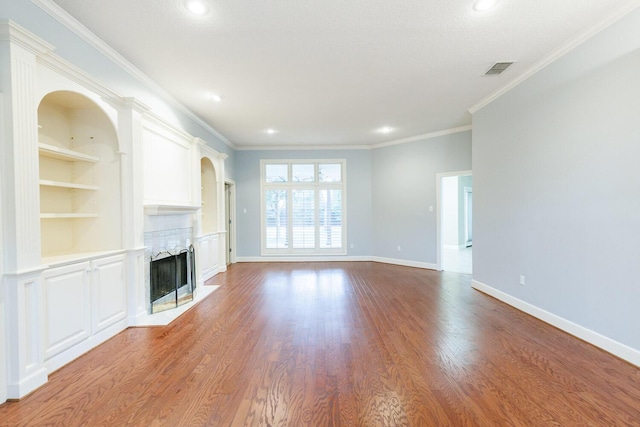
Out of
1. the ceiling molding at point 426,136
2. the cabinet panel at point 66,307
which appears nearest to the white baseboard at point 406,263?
the ceiling molding at point 426,136

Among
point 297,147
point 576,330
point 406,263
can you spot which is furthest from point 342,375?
point 297,147

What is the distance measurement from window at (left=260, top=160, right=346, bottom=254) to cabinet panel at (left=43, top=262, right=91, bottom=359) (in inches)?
189

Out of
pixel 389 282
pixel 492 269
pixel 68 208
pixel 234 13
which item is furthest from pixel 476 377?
pixel 68 208

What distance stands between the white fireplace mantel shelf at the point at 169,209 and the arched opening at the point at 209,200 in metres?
1.13

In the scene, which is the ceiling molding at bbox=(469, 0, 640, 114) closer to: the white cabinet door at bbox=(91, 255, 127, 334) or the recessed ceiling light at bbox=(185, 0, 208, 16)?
the recessed ceiling light at bbox=(185, 0, 208, 16)

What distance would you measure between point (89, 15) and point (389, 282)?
5174 mm

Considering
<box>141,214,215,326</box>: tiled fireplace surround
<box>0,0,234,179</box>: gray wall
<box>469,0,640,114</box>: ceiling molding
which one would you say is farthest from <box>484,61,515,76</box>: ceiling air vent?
<box>141,214,215,326</box>: tiled fireplace surround

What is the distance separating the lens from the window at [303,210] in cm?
733

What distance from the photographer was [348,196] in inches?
289

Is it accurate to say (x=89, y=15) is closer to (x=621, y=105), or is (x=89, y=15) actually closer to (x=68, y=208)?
(x=68, y=208)

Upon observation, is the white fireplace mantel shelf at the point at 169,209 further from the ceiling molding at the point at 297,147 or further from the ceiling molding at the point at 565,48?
the ceiling molding at the point at 565,48

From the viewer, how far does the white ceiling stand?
2379mm

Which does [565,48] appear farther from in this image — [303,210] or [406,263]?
[303,210]

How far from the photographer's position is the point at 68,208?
9.80ft
